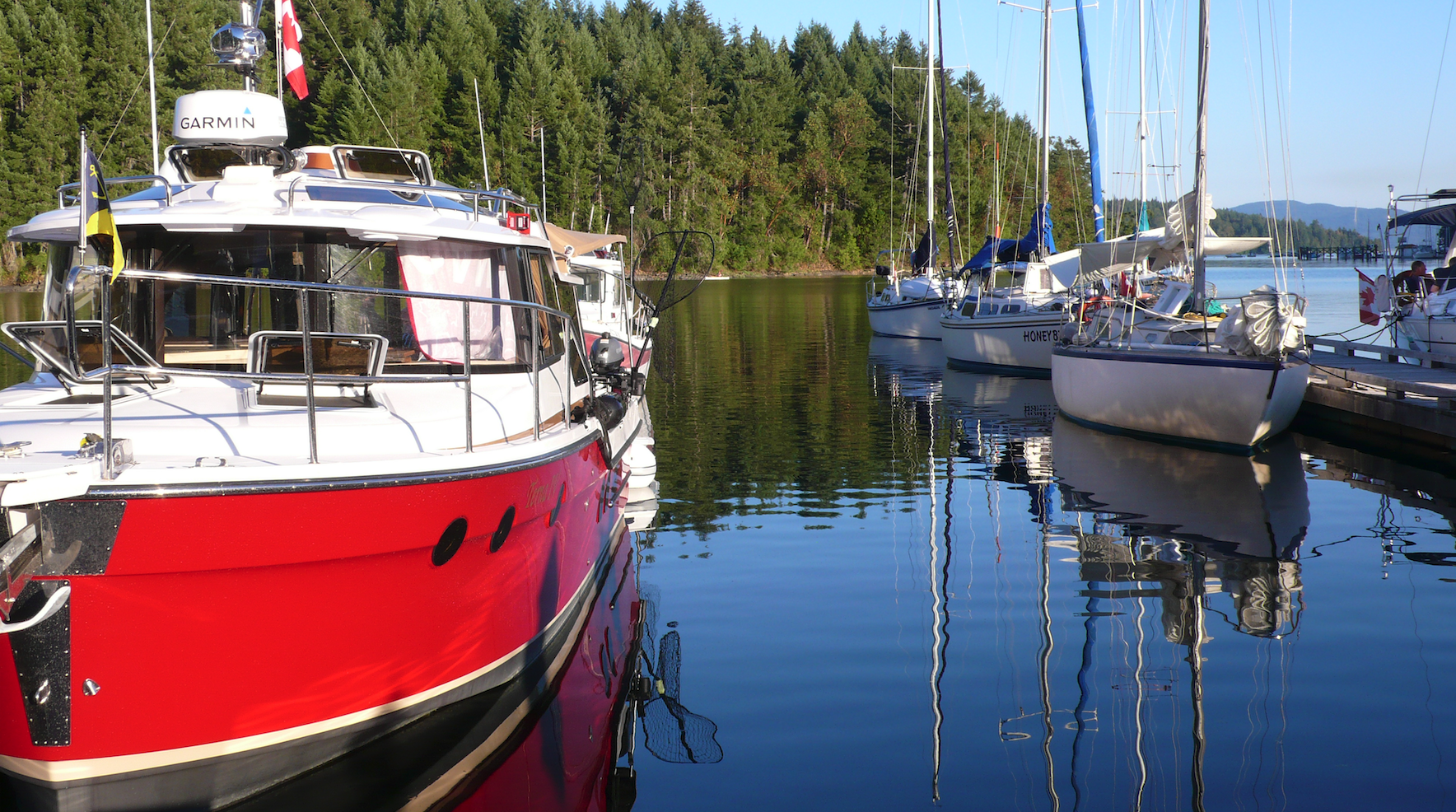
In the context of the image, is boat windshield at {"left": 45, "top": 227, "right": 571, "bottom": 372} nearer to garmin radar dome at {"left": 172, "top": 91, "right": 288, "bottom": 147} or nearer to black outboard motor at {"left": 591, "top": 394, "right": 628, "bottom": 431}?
black outboard motor at {"left": 591, "top": 394, "right": 628, "bottom": 431}

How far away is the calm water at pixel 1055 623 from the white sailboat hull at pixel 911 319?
17515 mm

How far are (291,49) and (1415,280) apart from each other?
19001 mm

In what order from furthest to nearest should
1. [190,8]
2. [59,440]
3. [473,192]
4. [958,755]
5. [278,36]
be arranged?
[190,8], [278,36], [473,192], [958,755], [59,440]

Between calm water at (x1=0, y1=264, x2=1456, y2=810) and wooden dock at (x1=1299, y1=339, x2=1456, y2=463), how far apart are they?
785 millimetres

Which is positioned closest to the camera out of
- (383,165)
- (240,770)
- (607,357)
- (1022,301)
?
(240,770)

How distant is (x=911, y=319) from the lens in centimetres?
3438

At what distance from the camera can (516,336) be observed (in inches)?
291

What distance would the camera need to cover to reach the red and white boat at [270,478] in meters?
4.76

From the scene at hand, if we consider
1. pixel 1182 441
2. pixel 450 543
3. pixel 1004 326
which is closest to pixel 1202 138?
pixel 1182 441

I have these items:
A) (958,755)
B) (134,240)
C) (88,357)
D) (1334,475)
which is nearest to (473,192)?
(134,240)

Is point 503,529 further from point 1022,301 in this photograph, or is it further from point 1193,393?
point 1022,301

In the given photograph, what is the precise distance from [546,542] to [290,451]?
1.74 m

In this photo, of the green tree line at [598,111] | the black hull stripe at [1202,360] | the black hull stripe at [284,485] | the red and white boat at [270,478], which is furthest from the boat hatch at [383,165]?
the green tree line at [598,111]

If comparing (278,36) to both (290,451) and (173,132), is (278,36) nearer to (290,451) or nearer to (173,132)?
(173,132)
